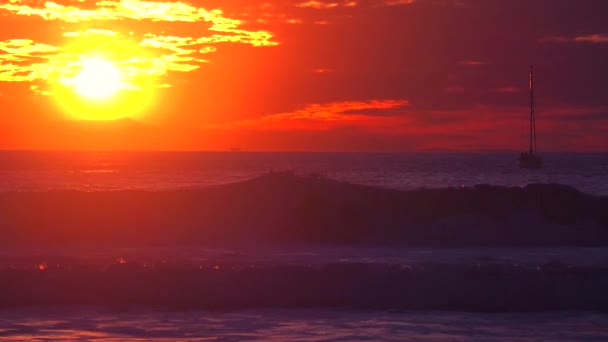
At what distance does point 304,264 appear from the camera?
1920cm

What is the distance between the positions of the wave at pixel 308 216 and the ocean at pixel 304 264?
68 mm

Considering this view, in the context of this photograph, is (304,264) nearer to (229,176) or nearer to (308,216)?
(308,216)

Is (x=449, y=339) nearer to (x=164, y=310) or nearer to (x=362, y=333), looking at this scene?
(x=362, y=333)

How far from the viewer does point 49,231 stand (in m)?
26.1

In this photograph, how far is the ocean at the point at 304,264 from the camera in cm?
1164

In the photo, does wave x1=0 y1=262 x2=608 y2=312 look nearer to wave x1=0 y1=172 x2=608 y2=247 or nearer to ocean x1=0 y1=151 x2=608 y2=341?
ocean x1=0 y1=151 x2=608 y2=341

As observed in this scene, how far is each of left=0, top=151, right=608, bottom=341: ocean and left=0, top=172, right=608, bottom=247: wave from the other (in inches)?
2.7

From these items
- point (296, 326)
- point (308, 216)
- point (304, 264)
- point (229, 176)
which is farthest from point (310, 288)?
point (229, 176)

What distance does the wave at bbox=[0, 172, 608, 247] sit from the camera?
2514 cm

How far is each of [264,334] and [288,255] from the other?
1078 centimetres

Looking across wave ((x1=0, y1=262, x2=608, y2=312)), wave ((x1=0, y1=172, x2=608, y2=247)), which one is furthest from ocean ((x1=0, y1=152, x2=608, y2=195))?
wave ((x1=0, y1=262, x2=608, y2=312))

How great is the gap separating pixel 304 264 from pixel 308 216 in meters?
7.56

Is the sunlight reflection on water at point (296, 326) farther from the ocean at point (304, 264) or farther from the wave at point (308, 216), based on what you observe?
the wave at point (308, 216)

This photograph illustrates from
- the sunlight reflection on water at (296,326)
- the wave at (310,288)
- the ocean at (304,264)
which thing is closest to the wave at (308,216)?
the ocean at (304,264)
